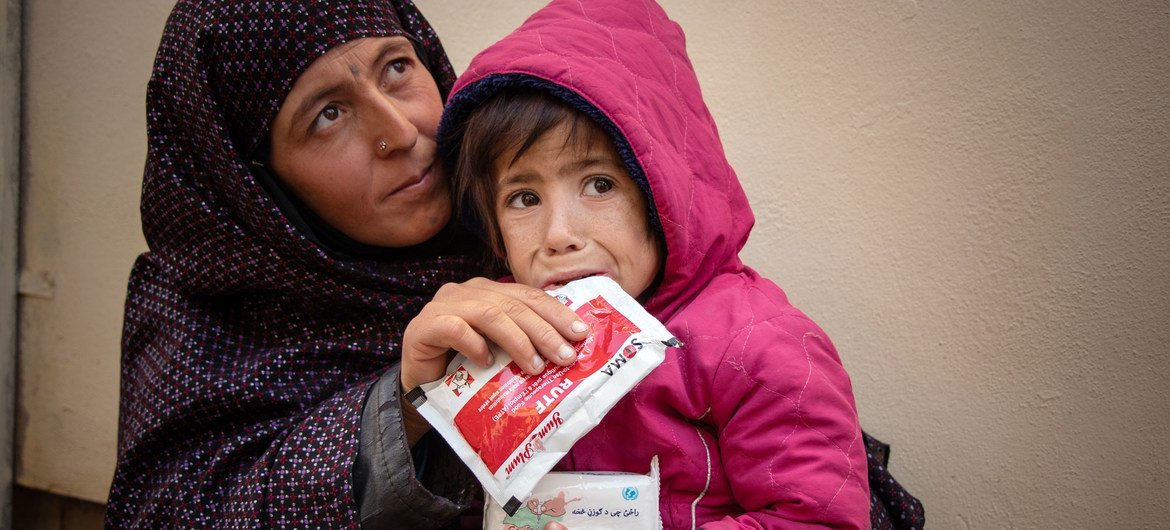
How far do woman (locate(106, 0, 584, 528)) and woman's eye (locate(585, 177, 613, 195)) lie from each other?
41cm

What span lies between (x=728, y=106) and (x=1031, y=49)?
63 centimetres

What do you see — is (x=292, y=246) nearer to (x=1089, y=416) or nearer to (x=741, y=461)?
(x=741, y=461)

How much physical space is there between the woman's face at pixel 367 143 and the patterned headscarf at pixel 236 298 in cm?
4

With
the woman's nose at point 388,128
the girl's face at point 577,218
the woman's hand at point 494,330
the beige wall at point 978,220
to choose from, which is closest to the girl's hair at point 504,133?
the girl's face at point 577,218

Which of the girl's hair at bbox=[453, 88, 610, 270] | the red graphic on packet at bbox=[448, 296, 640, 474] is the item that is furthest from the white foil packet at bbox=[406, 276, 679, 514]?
the girl's hair at bbox=[453, 88, 610, 270]

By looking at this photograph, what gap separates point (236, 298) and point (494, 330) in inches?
29.8

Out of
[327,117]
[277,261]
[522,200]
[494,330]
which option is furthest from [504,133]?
[277,261]

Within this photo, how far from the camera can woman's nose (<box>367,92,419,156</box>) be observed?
1.24m

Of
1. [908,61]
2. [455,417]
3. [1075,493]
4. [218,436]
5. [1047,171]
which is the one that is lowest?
[218,436]

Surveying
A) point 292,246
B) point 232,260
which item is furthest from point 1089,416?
point 232,260

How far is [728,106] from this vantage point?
168 cm

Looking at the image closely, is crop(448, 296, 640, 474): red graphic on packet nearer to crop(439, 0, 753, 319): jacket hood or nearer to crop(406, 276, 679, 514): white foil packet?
crop(406, 276, 679, 514): white foil packet

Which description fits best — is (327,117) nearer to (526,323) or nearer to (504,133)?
(504,133)

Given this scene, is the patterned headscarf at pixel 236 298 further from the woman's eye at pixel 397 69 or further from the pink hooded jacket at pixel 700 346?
the pink hooded jacket at pixel 700 346
